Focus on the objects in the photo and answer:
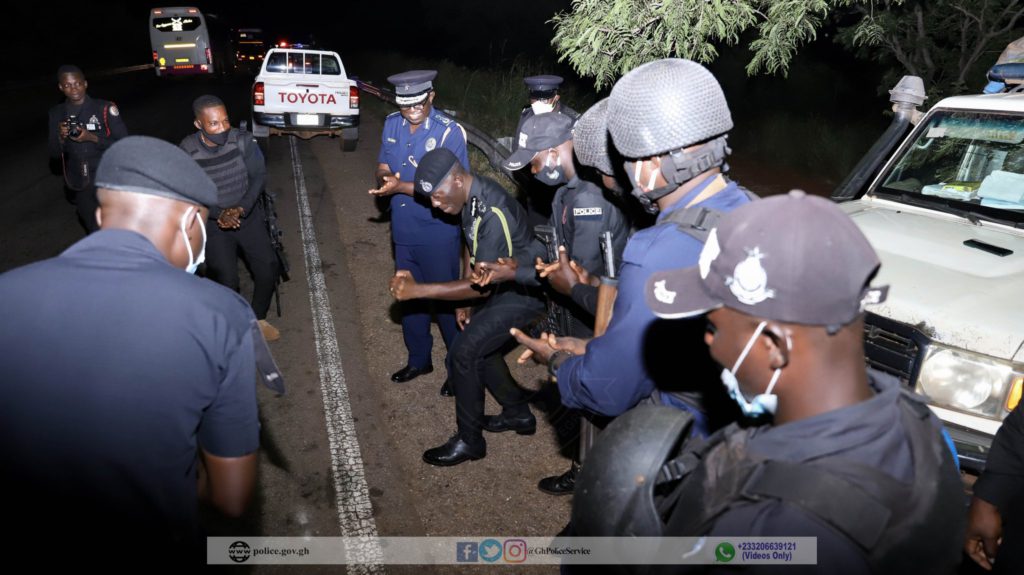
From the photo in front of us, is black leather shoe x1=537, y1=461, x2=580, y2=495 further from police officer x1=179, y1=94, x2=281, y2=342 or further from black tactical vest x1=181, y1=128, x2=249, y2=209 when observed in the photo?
black tactical vest x1=181, y1=128, x2=249, y2=209

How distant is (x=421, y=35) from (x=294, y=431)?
A: 46031mm

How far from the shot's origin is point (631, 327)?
2336 mm

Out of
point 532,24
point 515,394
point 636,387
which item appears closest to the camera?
point 636,387

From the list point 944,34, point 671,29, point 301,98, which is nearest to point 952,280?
point 671,29

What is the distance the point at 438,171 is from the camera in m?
4.34

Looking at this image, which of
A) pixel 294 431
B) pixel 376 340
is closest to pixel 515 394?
pixel 294 431

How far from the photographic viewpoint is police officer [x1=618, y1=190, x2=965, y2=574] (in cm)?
133

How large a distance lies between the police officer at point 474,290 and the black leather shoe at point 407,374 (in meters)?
1.18

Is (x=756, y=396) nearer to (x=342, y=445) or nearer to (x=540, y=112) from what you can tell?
(x=342, y=445)

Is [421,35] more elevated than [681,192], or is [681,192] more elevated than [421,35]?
[681,192]

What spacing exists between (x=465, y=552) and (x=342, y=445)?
1.36 metres

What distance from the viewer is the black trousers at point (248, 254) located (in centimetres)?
579

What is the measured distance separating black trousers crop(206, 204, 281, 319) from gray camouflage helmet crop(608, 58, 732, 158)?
4.39 metres

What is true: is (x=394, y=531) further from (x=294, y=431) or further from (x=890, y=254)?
(x=890, y=254)
